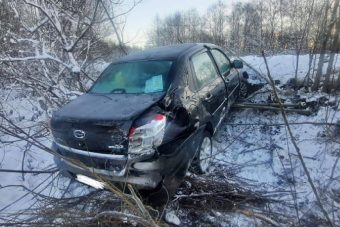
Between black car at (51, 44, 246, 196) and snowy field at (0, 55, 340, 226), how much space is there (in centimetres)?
58

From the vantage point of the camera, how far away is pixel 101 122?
10.6ft

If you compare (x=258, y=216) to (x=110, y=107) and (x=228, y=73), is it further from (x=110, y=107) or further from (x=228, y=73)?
(x=228, y=73)

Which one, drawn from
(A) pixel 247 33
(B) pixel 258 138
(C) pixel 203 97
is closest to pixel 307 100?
(B) pixel 258 138

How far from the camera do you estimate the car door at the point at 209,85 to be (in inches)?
167

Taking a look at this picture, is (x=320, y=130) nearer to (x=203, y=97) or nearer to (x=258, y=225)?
(x=203, y=97)

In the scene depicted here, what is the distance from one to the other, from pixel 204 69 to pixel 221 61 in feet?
2.86

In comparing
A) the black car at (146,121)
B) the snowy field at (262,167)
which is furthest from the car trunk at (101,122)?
the snowy field at (262,167)

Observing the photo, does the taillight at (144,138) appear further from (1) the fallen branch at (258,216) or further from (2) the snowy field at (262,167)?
(1) the fallen branch at (258,216)

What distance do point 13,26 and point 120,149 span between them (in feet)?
20.3

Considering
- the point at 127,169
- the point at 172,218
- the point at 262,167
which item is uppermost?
the point at 127,169

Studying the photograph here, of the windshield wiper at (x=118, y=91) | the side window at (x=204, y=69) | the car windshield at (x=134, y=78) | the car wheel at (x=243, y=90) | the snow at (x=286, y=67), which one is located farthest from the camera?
the snow at (x=286, y=67)

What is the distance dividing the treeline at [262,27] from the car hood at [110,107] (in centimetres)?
291

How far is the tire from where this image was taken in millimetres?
6129

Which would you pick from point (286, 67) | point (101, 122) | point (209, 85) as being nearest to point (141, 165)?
point (101, 122)
